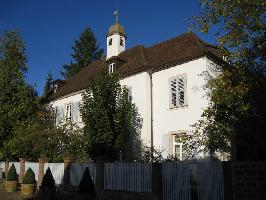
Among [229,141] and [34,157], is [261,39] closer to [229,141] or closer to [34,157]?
[229,141]

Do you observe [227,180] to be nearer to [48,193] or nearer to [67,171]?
[48,193]

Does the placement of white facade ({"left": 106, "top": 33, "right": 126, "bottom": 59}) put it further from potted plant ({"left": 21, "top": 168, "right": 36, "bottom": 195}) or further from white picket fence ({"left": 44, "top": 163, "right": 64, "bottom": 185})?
potted plant ({"left": 21, "top": 168, "right": 36, "bottom": 195})

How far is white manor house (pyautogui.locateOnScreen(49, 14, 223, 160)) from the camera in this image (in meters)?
20.7

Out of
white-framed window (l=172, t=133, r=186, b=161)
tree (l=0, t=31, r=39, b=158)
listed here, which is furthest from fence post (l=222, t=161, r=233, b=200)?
tree (l=0, t=31, r=39, b=158)

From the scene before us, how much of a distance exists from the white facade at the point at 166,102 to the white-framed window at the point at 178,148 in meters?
0.13

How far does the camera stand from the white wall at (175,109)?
67.0 feet

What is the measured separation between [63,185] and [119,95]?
661 cm

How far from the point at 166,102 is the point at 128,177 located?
7916mm

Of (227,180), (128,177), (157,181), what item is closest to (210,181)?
(227,180)

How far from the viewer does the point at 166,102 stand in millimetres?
22188

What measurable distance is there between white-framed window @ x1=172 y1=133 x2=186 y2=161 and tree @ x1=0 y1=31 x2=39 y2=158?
12.6 meters

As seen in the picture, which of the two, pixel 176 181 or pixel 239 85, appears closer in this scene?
pixel 176 181

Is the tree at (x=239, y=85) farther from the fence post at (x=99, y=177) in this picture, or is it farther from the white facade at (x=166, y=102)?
the fence post at (x=99, y=177)

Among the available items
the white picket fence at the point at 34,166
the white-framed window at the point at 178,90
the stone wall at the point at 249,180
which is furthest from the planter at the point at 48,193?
the white-framed window at the point at 178,90
